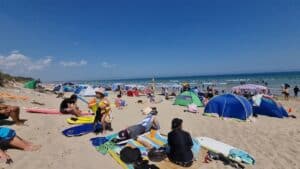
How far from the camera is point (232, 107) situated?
9.44 metres

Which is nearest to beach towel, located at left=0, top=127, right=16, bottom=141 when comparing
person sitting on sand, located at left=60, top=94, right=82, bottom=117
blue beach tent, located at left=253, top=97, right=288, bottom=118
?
person sitting on sand, located at left=60, top=94, right=82, bottom=117

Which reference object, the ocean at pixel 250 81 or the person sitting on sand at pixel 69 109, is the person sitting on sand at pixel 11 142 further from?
the ocean at pixel 250 81

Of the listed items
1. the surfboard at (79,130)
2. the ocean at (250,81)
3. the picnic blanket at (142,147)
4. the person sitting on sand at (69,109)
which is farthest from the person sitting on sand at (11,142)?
the ocean at (250,81)

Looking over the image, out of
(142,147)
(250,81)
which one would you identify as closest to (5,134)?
(142,147)

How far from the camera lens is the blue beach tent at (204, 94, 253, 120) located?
30.1 ft

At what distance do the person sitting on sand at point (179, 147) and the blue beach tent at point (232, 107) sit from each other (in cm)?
581

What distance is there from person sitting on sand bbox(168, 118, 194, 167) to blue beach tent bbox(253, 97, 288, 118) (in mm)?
8368

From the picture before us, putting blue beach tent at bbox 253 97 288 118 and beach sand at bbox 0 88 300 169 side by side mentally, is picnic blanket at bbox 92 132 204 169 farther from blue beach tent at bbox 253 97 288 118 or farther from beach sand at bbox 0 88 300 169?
blue beach tent at bbox 253 97 288 118

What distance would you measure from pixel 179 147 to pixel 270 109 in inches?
338

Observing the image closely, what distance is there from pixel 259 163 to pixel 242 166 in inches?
19.9

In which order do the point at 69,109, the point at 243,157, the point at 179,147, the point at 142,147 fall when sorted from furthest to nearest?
1. the point at 69,109
2. the point at 142,147
3. the point at 243,157
4. the point at 179,147

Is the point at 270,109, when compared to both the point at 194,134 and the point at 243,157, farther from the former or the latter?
the point at 243,157

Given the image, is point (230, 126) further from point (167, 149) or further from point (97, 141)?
point (97, 141)

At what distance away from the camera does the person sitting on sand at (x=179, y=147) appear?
4.24 meters
